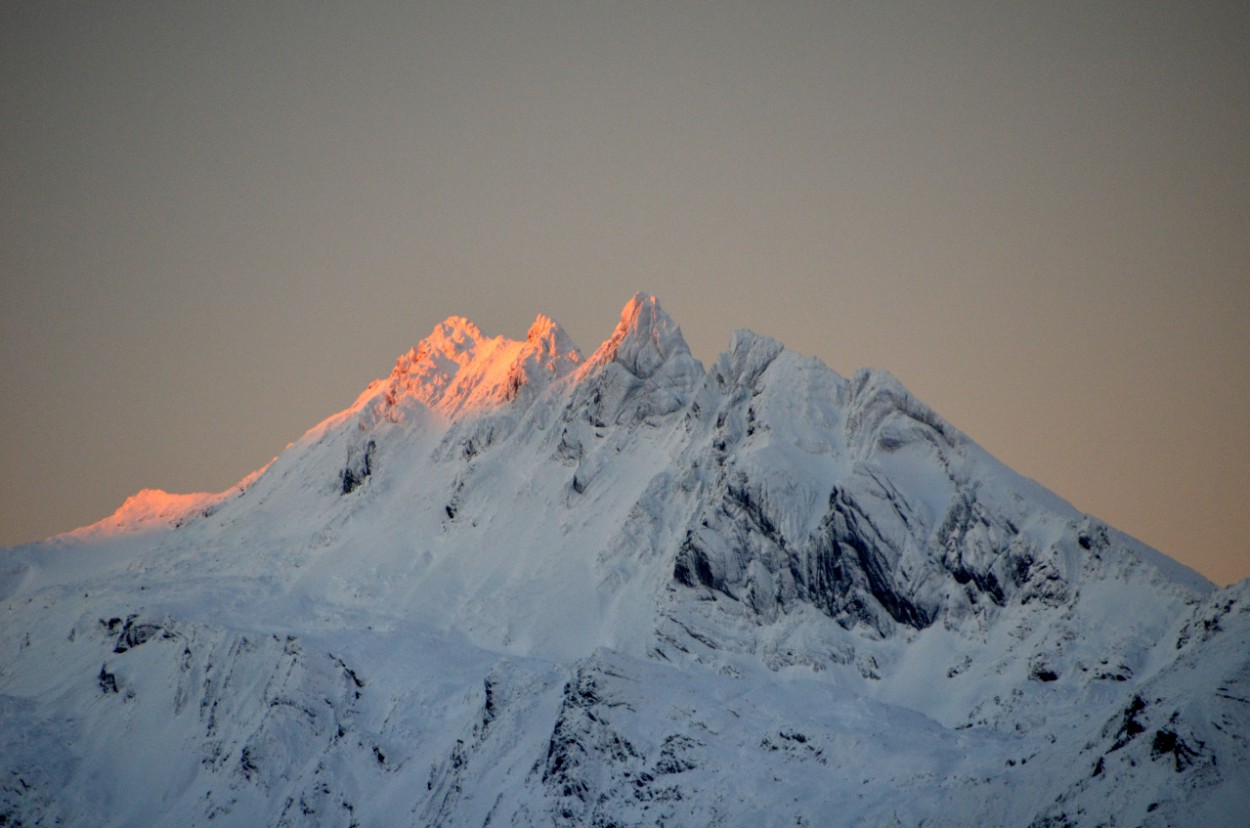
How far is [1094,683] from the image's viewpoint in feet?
590

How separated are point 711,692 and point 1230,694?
71658 millimetres

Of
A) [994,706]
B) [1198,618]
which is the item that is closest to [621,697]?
[994,706]

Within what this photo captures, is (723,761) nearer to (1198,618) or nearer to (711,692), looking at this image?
(711,692)

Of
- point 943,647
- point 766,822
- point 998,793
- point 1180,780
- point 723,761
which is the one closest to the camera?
Result: point 1180,780

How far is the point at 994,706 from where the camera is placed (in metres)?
184

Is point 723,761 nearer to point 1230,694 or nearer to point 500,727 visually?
point 500,727

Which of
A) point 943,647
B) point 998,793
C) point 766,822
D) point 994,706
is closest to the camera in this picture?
point 998,793

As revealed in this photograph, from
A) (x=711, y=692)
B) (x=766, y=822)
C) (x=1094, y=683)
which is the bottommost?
(x=766, y=822)

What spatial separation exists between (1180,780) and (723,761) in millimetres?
58230

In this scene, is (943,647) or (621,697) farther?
(943,647)

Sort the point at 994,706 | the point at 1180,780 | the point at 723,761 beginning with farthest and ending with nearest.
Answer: the point at 994,706
the point at 723,761
the point at 1180,780

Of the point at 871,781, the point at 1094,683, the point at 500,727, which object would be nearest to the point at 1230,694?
the point at 871,781

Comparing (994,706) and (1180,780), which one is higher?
(994,706)

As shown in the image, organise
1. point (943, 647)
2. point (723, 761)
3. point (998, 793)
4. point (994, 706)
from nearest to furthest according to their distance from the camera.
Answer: point (998, 793), point (723, 761), point (994, 706), point (943, 647)
